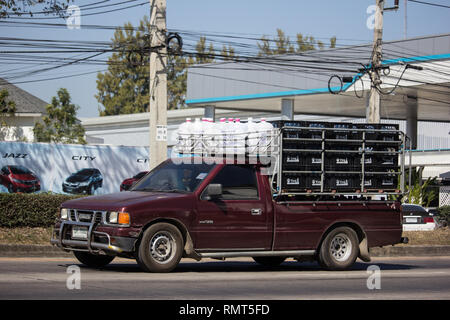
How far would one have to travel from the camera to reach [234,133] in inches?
501

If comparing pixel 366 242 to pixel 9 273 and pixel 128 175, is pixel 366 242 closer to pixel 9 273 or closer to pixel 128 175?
pixel 9 273

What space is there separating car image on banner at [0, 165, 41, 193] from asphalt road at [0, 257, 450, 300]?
1451cm

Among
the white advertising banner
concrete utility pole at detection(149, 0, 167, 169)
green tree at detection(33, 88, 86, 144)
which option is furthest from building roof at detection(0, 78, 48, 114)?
concrete utility pole at detection(149, 0, 167, 169)

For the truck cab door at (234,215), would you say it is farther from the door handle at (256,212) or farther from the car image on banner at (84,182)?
the car image on banner at (84,182)

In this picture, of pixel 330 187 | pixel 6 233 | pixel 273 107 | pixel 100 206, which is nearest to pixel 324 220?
pixel 330 187

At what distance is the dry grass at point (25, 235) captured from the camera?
16422 millimetres

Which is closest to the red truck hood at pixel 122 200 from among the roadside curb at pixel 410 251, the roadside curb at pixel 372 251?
the roadside curb at pixel 372 251

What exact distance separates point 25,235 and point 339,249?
7342 mm

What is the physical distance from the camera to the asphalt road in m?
9.15

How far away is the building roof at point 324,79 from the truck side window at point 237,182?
1689cm

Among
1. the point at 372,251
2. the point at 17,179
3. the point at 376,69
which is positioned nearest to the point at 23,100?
the point at 17,179

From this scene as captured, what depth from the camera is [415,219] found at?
23188 mm

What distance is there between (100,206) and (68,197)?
7.16m

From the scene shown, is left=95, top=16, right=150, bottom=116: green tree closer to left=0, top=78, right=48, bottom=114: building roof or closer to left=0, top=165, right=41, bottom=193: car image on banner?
left=0, top=78, right=48, bottom=114: building roof
